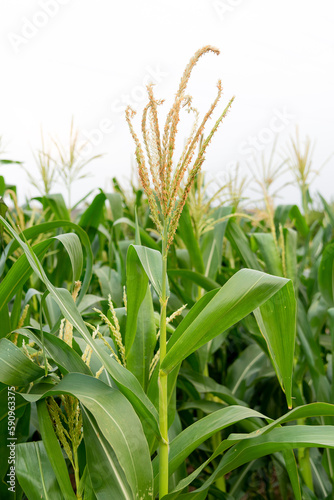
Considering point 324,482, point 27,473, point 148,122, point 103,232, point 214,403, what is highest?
point 148,122

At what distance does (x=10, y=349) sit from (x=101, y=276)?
76 cm

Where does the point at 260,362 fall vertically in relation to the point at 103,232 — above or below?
below

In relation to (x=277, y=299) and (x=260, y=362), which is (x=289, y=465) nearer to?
(x=277, y=299)

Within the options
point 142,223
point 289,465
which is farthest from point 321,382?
point 142,223

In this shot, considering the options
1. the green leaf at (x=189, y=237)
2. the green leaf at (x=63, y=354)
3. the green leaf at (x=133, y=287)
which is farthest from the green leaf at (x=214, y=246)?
the green leaf at (x=63, y=354)

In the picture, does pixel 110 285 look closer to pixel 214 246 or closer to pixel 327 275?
pixel 214 246

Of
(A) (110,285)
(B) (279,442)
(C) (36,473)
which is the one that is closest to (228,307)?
(B) (279,442)

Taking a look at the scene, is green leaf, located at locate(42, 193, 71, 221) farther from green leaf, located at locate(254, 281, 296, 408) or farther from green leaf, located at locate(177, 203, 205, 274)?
green leaf, located at locate(254, 281, 296, 408)

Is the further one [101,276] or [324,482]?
[101,276]

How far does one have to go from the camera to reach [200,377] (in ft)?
3.88

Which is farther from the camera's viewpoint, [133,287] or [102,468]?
[133,287]

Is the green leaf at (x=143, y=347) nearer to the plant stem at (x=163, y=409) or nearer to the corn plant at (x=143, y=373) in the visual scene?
the corn plant at (x=143, y=373)

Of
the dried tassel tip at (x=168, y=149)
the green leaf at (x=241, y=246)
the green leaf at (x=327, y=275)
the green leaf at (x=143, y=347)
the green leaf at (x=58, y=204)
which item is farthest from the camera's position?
the green leaf at (x=58, y=204)

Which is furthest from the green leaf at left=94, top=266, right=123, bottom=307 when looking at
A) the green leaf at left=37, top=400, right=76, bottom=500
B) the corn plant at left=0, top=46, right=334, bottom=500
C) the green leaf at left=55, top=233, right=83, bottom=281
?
the green leaf at left=37, top=400, right=76, bottom=500
